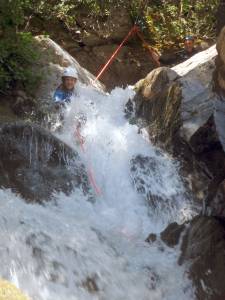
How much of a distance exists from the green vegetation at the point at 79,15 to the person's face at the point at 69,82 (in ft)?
1.98

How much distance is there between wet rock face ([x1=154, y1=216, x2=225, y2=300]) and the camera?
5383 millimetres

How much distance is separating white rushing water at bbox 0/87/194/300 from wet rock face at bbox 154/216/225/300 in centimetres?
12

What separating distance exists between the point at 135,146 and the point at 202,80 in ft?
4.88

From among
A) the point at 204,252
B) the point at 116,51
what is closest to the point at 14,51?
the point at 116,51

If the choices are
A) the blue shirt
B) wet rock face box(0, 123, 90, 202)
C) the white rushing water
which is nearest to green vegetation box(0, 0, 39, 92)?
the blue shirt

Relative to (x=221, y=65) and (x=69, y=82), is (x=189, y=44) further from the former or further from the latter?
(x=221, y=65)

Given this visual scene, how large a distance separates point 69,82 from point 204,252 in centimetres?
412

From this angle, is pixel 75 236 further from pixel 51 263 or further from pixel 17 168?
pixel 17 168

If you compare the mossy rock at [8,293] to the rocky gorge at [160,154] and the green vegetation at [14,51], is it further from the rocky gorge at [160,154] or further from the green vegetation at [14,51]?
the green vegetation at [14,51]

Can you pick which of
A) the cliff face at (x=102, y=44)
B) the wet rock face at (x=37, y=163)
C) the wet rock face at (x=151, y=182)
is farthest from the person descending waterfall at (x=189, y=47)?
the wet rock face at (x=37, y=163)

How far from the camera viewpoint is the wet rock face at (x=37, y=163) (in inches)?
254

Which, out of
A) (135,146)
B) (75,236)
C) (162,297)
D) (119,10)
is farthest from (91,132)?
(119,10)

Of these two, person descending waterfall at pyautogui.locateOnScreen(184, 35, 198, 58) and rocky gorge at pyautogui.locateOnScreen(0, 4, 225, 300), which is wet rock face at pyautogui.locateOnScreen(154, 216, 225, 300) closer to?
rocky gorge at pyautogui.locateOnScreen(0, 4, 225, 300)

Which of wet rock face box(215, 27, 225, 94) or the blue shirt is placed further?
the blue shirt
